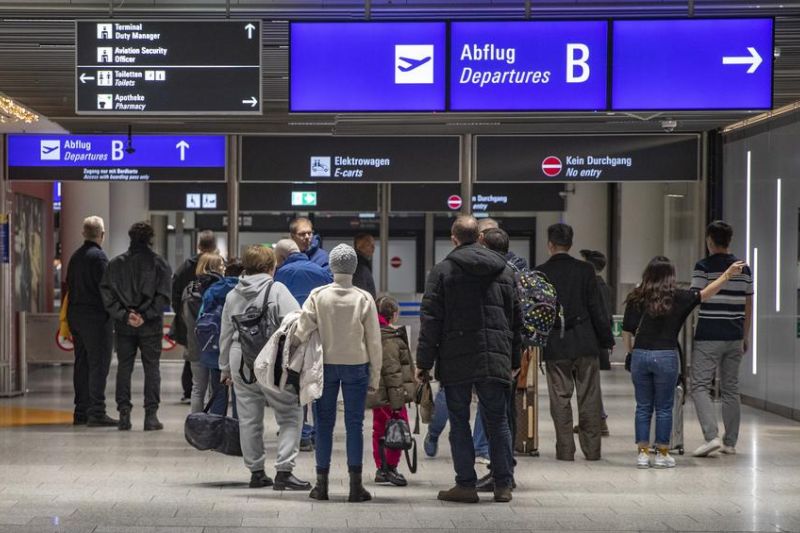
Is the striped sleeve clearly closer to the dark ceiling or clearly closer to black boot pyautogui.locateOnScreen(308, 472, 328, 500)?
the dark ceiling

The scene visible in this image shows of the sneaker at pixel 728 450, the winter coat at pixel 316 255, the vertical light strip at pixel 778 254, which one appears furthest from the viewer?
the vertical light strip at pixel 778 254

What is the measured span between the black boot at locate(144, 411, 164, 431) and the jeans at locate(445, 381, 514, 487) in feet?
14.6

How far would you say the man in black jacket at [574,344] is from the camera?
9.77 metres

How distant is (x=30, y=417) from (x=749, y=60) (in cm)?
742

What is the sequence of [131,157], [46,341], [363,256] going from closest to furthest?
[363,256]
[131,157]
[46,341]

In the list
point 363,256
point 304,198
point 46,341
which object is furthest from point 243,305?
point 304,198

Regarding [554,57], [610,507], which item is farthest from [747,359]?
[610,507]

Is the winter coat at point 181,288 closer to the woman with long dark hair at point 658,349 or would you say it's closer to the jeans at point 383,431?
the jeans at point 383,431

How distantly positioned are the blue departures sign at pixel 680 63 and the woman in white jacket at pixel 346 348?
8.96 ft

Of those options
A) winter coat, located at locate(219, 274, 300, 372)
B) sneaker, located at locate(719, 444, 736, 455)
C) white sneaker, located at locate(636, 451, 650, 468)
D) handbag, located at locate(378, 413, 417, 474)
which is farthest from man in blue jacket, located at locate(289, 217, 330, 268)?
sneaker, located at locate(719, 444, 736, 455)

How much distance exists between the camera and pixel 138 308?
11.6m

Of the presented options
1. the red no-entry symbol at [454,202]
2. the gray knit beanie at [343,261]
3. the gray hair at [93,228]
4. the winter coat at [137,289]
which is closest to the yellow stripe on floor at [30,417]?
the winter coat at [137,289]

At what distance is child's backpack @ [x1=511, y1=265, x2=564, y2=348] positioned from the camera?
9.23 meters

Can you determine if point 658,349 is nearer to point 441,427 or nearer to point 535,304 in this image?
point 535,304
